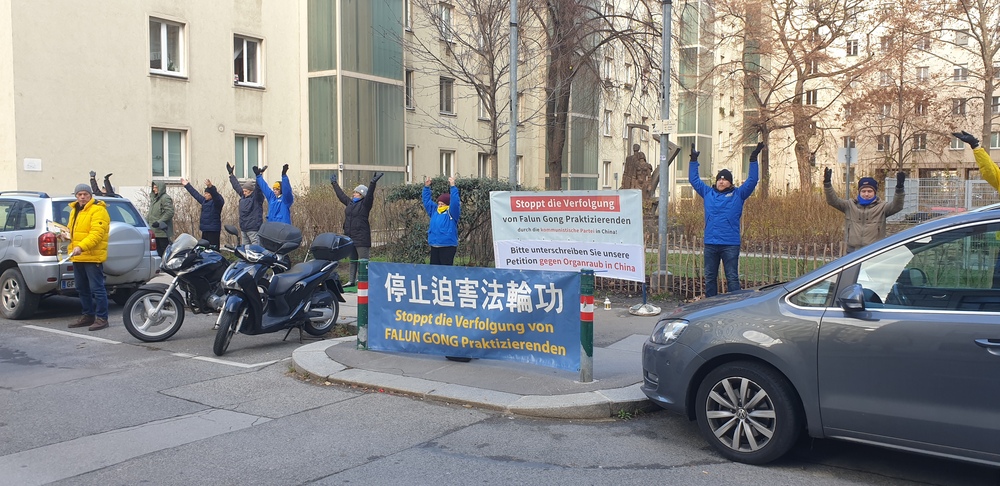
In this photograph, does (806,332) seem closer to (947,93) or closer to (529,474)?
(529,474)

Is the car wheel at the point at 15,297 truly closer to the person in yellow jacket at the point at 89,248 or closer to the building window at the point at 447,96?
the person in yellow jacket at the point at 89,248

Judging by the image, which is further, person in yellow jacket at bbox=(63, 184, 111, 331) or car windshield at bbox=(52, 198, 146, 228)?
car windshield at bbox=(52, 198, 146, 228)

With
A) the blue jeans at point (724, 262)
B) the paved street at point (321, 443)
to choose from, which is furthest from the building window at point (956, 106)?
the paved street at point (321, 443)

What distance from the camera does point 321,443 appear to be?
5672 millimetres

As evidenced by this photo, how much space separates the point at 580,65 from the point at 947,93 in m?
23.5

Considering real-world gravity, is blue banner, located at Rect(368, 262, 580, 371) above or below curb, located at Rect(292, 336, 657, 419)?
above

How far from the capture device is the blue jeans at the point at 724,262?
9234 mm

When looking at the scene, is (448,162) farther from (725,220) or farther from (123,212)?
(725,220)

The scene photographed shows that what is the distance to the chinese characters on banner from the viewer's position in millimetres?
9828

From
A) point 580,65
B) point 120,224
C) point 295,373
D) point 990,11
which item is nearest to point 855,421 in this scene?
point 295,373

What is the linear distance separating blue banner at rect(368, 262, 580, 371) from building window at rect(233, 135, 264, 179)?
57.8 ft

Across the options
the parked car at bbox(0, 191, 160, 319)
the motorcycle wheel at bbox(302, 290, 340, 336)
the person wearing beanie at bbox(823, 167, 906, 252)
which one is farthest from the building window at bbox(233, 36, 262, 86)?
the person wearing beanie at bbox(823, 167, 906, 252)

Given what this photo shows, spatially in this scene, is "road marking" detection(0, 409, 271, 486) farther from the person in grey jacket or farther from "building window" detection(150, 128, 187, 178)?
"building window" detection(150, 128, 187, 178)

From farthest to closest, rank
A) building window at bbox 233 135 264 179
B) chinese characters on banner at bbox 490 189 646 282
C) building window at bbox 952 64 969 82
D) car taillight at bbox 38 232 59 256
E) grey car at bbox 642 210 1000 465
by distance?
building window at bbox 952 64 969 82 < building window at bbox 233 135 264 179 < car taillight at bbox 38 232 59 256 < chinese characters on banner at bbox 490 189 646 282 < grey car at bbox 642 210 1000 465
